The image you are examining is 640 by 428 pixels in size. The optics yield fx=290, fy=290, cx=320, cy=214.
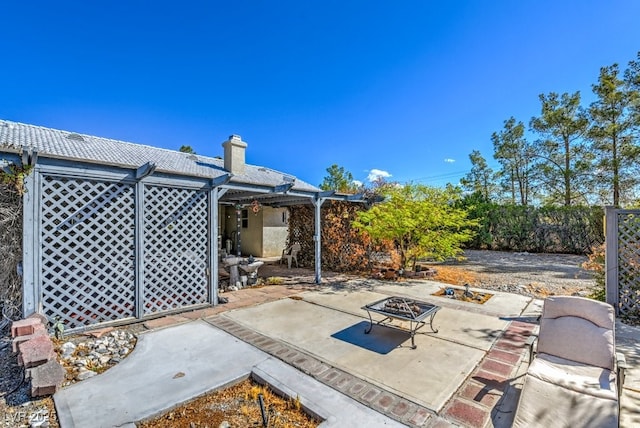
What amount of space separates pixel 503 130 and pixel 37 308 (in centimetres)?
2775

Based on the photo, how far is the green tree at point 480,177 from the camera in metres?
26.4

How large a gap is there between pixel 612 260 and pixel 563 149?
60.5 feet

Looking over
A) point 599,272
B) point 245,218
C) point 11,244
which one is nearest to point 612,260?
point 599,272

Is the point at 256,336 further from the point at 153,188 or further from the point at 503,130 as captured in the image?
the point at 503,130

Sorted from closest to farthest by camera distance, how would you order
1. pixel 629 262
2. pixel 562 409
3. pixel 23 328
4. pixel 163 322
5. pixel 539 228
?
pixel 562 409
pixel 23 328
pixel 163 322
pixel 629 262
pixel 539 228

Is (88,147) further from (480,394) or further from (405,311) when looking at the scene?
(480,394)

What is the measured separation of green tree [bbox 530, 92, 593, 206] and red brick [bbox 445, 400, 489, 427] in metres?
Answer: 22.0

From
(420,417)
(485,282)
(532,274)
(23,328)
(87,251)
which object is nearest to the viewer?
(420,417)

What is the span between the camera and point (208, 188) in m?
6.37

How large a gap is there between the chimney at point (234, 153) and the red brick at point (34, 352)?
244 inches

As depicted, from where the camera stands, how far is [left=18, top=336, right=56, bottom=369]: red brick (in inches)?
128

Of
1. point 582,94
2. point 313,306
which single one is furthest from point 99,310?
point 582,94

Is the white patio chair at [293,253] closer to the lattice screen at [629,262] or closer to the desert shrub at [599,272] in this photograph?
the desert shrub at [599,272]

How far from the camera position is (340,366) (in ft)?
11.8
